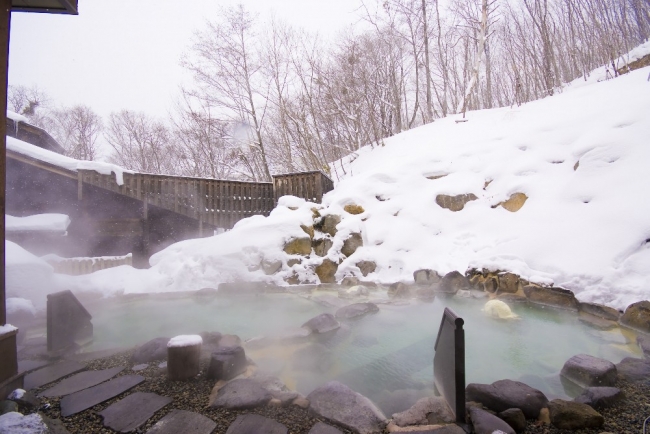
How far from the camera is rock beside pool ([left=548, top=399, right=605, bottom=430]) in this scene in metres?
2.00

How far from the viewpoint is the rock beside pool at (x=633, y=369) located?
8.67 ft

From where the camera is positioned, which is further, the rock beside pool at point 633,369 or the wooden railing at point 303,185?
the wooden railing at point 303,185

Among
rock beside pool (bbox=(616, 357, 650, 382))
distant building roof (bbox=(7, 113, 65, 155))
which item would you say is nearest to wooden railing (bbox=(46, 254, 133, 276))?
distant building roof (bbox=(7, 113, 65, 155))

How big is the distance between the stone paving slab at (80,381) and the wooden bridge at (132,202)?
7579mm

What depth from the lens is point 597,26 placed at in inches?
468

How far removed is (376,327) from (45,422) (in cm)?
329

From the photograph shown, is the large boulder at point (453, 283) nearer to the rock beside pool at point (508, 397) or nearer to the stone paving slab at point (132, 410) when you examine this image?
the rock beside pool at point (508, 397)

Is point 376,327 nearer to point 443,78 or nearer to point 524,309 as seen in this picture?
point 524,309

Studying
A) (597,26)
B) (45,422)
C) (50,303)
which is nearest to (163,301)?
(50,303)

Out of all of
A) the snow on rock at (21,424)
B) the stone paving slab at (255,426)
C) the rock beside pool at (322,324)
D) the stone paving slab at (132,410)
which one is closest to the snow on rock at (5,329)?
the snow on rock at (21,424)

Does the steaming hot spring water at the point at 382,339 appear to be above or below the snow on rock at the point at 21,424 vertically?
below

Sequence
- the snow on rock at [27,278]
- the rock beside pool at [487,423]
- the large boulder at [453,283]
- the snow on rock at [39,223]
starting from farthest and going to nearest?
the snow on rock at [39,223] → the large boulder at [453,283] → the snow on rock at [27,278] → the rock beside pool at [487,423]

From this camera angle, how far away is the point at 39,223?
26.2 ft

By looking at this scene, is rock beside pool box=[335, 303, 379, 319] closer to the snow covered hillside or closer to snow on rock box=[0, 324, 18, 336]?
the snow covered hillside
